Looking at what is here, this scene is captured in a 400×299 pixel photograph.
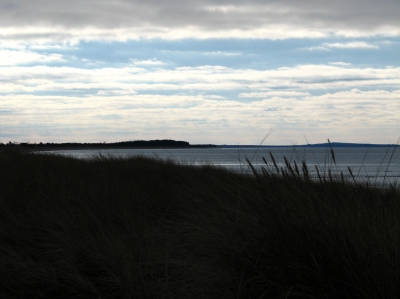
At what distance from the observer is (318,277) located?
2.32 meters

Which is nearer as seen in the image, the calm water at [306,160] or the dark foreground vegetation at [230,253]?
the dark foreground vegetation at [230,253]

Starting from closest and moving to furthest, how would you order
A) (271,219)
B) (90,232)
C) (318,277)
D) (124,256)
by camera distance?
(318,277), (271,219), (124,256), (90,232)

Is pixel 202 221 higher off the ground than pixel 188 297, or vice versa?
pixel 202 221

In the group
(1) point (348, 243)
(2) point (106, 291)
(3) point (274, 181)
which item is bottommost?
(2) point (106, 291)

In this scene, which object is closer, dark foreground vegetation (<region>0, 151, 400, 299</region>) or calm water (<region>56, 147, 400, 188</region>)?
dark foreground vegetation (<region>0, 151, 400, 299</region>)

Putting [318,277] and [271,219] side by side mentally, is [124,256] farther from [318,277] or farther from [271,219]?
[318,277]

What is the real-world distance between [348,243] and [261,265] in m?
0.48

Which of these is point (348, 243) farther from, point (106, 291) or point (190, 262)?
point (106, 291)

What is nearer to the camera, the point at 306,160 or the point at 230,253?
the point at 230,253

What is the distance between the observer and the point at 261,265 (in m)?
2.53

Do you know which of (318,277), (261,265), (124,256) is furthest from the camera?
(124,256)

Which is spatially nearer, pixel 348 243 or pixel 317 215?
pixel 348 243

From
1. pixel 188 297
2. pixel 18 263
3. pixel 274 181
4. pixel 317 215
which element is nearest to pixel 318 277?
pixel 317 215

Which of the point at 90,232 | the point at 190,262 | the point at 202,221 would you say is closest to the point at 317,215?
the point at 190,262
